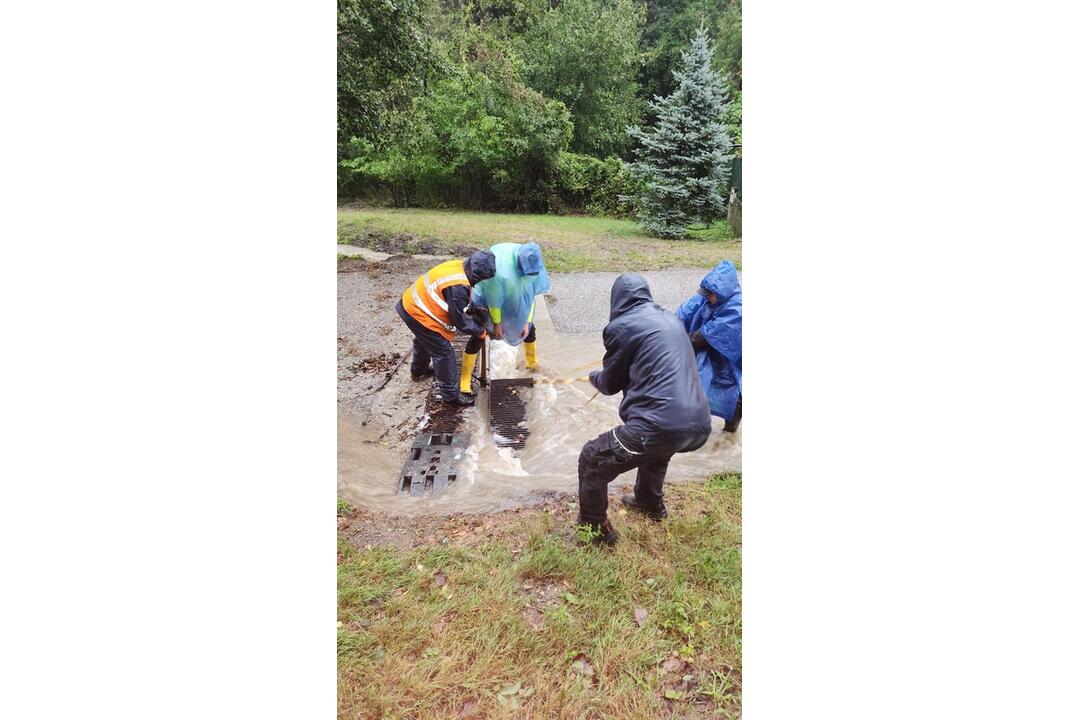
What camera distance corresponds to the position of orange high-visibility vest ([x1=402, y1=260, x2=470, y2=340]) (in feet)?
10.2

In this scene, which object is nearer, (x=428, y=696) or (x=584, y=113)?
(x=428, y=696)

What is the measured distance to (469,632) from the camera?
7.91 feet

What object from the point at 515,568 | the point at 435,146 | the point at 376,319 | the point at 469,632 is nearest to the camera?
the point at 469,632

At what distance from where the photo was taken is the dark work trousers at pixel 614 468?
103 inches

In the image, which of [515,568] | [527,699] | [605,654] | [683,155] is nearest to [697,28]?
[683,155]

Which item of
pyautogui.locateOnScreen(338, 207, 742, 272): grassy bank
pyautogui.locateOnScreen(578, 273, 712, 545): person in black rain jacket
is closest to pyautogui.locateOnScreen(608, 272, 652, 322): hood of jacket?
pyautogui.locateOnScreen(578, 273, 712, 545): person in black rain jacket

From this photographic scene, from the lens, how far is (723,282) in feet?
9.89

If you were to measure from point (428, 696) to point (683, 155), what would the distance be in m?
3.04

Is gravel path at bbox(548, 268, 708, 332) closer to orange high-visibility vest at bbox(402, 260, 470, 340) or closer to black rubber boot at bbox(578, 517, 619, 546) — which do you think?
orange high-visibility vest at bbox(402, 260, 470, 340)

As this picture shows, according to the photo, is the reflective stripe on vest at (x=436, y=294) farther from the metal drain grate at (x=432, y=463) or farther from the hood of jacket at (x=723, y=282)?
the hood of jacket at (x=723, y=282)

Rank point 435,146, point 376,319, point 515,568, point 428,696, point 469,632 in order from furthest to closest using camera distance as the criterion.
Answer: point 435,146 < point 376,319 < point 515,568 < point 469,632 < point 428,696

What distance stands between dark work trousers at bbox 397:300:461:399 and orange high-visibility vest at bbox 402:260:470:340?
0.05 meters

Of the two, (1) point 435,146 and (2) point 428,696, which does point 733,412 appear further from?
(1) point 435,146

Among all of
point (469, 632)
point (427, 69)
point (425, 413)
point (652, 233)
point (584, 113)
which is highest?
point (427, 69)
